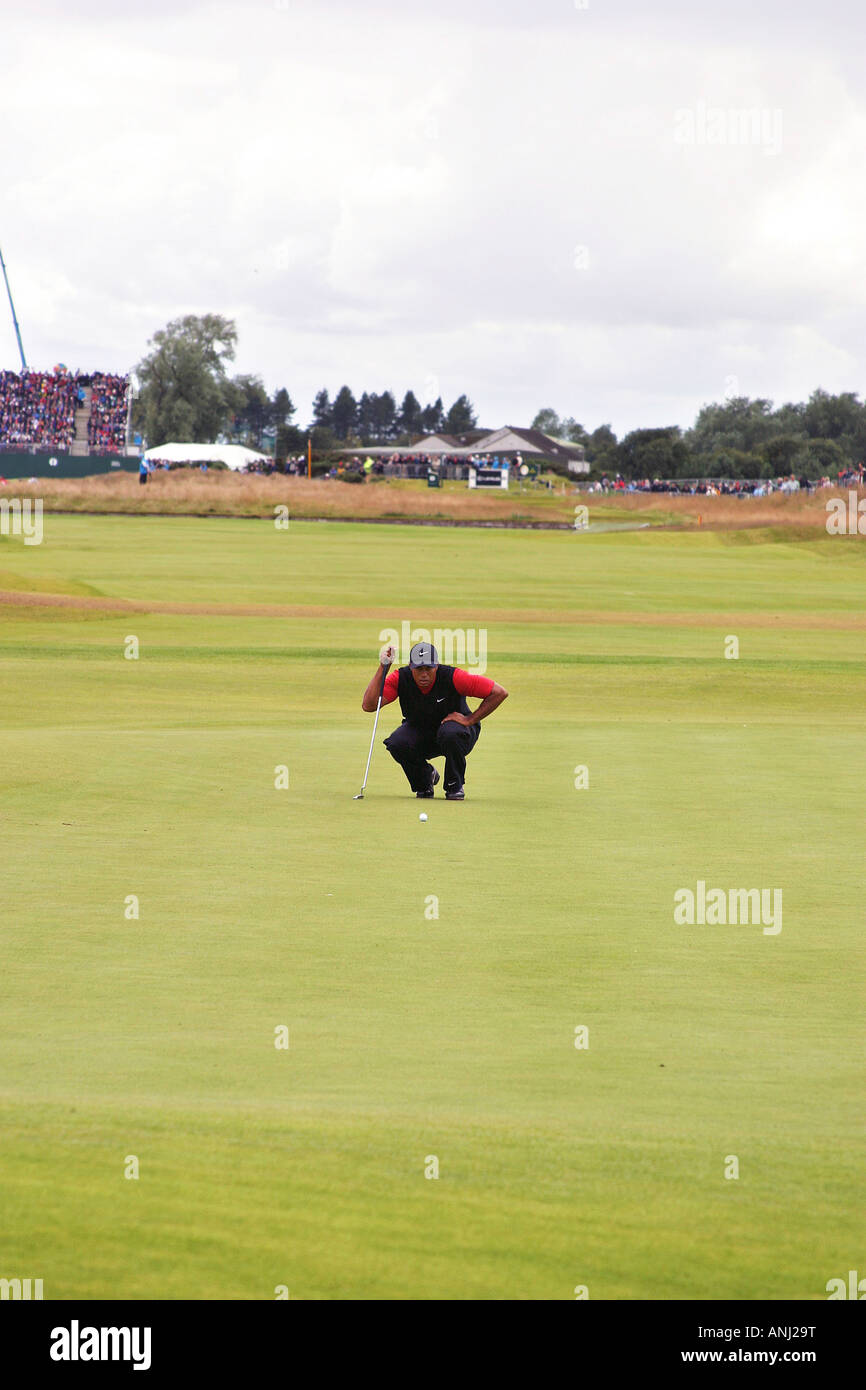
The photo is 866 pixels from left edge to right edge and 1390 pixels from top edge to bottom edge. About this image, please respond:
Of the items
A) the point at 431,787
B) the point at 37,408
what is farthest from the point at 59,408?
the point at 431,787

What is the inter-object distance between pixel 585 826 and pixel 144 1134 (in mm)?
Answer: 8381

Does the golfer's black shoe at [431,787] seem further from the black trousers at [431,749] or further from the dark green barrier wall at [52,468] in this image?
the dark green barrier wall at [52,468]

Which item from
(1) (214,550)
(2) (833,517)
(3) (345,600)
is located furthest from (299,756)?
(2) (833,517)

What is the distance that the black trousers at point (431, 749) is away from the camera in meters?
15.9

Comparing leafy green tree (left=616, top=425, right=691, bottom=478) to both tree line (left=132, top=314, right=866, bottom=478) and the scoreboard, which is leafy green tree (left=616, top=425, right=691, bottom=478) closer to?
tree line (left=132, top=314, right=866, bottom=478)

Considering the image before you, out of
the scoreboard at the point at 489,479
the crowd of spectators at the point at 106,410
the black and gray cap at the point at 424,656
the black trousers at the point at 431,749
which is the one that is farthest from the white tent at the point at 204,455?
the black and gray cap at the point at 424,656

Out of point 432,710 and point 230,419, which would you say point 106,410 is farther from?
point 432,710

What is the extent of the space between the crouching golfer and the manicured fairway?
16.3 inches

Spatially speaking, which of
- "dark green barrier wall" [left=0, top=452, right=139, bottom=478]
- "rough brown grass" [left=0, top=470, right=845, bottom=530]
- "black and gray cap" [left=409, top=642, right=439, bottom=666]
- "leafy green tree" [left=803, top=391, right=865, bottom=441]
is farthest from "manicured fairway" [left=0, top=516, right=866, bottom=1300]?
"leafy green tree" [left=803, top=391, right=865, bottom=441]

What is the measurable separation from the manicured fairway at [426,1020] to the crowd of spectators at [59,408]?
125787mm

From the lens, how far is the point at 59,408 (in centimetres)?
14462

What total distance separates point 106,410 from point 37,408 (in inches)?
242

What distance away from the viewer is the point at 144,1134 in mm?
6395
